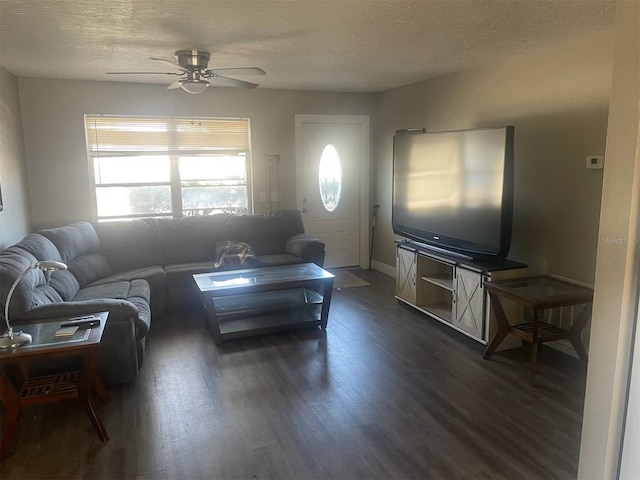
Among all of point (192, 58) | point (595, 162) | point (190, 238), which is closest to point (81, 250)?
point (190, 238)

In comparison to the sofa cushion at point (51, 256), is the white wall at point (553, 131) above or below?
above

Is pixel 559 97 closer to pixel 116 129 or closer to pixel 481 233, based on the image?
pixel 481 233

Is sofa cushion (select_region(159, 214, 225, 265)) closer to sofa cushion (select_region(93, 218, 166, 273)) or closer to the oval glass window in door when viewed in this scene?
sofa cushion (select_region(93, 218, 166, 273))

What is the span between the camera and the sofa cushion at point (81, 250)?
4.15 metres

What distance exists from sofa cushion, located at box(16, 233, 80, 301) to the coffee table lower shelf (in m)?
1.16

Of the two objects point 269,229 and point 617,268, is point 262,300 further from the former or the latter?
point 617,268

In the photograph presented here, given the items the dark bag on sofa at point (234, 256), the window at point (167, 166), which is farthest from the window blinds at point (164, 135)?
the dark bag on sofa at point (234, 256)

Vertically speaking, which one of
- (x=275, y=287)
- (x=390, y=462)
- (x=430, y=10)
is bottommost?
(x=390, y=462)

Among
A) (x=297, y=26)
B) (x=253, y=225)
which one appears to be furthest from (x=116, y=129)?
(x=297, y=26)

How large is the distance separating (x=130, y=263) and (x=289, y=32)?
3.06 metres

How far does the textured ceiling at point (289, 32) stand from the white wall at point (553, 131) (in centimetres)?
19

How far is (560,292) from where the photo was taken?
3.26 m

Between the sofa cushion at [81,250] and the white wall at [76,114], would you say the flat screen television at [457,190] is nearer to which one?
the white wall at [76,114]

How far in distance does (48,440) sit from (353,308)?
9.62 feet
